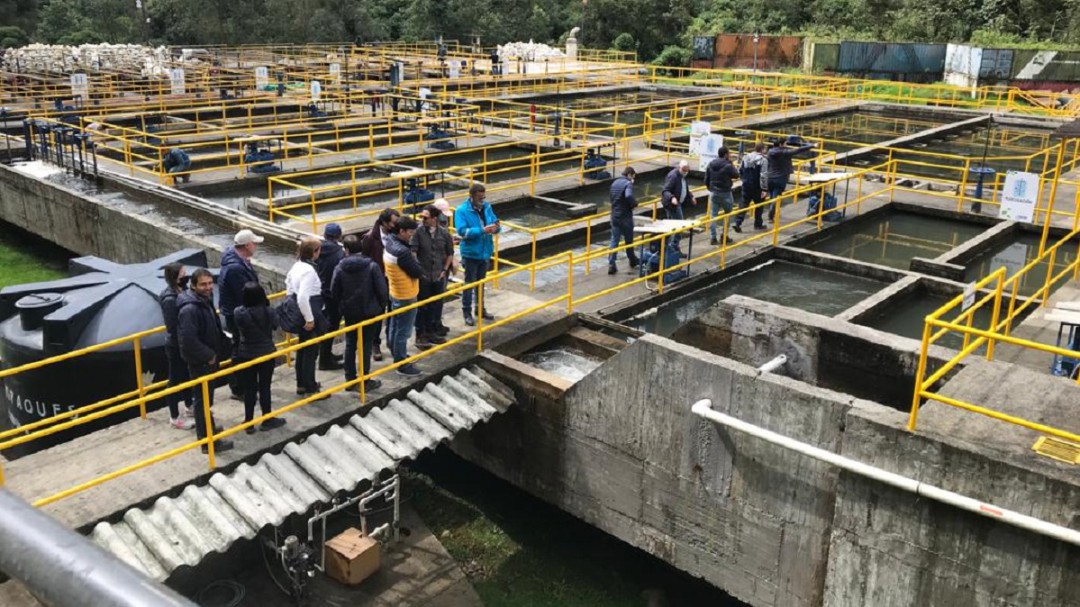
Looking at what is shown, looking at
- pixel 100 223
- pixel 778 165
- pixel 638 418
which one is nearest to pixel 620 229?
pixel 778 165

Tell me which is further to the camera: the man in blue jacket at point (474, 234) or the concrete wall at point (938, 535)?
the man in blue jacket at point (474, 234)

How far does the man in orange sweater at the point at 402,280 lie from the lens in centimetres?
998

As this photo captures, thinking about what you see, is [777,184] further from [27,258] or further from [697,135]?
[27,258]

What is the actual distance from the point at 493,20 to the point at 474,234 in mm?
61148

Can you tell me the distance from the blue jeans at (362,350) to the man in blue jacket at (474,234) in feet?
6.12

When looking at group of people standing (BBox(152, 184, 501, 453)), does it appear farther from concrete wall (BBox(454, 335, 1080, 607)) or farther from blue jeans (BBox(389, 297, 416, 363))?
concrete wall (BBox(454, 335, 1080, 607))

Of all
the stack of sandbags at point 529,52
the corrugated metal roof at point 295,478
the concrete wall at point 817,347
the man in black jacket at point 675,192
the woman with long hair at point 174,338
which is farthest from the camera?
the stack of sandbags at point 529,52

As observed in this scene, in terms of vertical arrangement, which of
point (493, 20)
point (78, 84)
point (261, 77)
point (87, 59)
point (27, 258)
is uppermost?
point (493, 20)

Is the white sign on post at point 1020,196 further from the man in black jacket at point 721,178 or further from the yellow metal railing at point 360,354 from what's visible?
the man in black jacket at point 721,178

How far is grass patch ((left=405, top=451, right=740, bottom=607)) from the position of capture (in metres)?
10.1

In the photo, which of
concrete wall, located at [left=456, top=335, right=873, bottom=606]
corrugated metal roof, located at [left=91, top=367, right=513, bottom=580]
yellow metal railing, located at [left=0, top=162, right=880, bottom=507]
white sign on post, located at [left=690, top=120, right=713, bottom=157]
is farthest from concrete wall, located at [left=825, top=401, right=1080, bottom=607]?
white sign on post, located at [left=690, top=120, right=713, bottom=157]

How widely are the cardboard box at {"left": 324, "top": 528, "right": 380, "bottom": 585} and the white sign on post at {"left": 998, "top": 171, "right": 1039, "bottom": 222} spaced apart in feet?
44.9

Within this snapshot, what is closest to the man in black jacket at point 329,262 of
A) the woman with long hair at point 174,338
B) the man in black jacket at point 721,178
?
the woman with long hair at point 174,338

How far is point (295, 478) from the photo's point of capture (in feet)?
28.0
